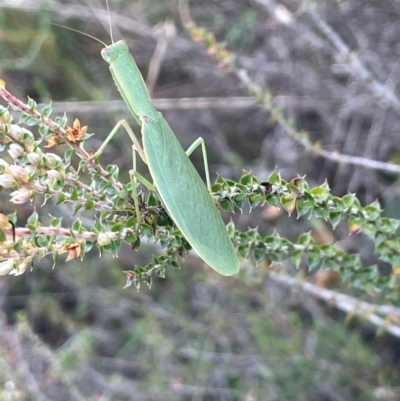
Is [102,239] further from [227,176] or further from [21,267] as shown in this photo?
[227,176]

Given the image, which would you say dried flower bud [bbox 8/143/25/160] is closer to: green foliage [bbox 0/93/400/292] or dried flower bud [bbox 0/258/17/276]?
green foliage [bbox 0/93/400/292]

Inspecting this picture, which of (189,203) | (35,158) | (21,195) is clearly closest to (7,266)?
(21,195)

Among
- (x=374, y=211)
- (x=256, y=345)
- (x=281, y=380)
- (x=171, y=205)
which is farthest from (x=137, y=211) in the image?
(x=256, y=345)

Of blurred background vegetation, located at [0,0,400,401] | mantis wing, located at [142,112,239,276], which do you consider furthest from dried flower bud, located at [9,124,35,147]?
blurred background vegetation, located at [0,0,400,401]

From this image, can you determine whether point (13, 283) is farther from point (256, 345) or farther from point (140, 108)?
point (140, 108)

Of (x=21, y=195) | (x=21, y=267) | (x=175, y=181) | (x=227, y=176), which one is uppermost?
(x=21, y=195)

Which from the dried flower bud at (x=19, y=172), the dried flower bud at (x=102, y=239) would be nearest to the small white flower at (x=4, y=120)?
the dried flower bud at (x=19, y=172)
